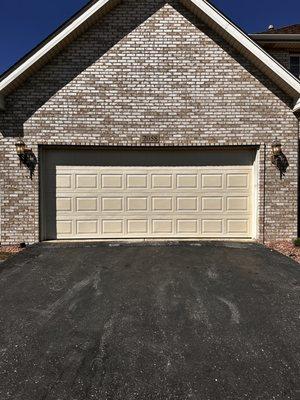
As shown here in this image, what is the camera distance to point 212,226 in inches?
341

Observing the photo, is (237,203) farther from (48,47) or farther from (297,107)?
(48,47)

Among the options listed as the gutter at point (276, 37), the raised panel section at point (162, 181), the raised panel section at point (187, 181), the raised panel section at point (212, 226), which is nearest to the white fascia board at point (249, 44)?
the raised panel section at point (187, 181)

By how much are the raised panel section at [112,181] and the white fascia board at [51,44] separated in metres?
3.84

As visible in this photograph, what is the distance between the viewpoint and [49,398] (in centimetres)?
237

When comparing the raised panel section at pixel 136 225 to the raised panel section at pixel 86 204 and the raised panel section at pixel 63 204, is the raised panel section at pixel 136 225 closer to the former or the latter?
the raised panel section at pixel 86 204

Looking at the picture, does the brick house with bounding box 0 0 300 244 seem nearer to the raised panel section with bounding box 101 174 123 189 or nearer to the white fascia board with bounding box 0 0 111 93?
the raised panel section with bounding box 101 174 123 189

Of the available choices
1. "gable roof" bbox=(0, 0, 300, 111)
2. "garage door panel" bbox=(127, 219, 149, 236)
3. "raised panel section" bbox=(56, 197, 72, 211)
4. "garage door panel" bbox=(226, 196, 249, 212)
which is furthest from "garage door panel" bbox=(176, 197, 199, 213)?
"gable roof" bbox=(0, 0, 300, 111)

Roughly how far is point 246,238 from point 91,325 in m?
6.45

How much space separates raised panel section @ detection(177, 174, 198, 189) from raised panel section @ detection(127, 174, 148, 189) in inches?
42.7

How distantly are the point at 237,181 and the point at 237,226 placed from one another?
1.46 metres

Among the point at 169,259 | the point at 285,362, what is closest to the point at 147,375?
the point at 285,362

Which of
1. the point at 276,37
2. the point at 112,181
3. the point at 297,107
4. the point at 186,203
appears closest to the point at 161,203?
the point at 186,203

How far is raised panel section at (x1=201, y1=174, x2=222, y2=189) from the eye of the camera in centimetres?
853

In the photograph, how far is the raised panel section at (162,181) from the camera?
853cm
